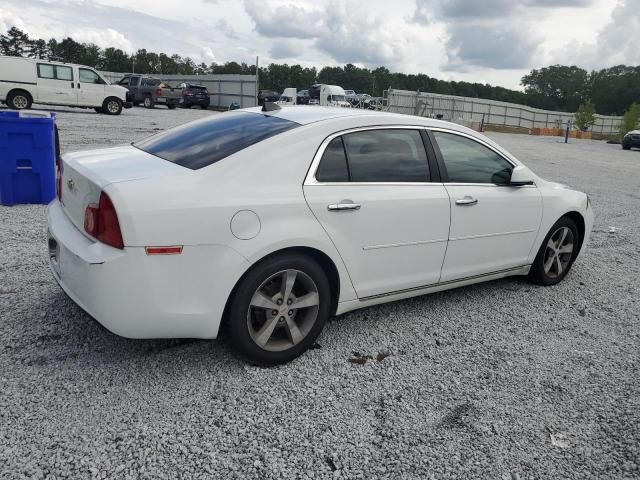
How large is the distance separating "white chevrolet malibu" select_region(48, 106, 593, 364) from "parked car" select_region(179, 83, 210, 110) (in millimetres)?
31087

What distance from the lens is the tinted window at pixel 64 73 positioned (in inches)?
799

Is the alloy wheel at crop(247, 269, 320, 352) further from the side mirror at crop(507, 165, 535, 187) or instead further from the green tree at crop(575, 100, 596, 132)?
the green tree at crop(575, 100, 596, 132)

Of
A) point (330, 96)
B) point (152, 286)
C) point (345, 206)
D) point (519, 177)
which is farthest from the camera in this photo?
point (330, 96)

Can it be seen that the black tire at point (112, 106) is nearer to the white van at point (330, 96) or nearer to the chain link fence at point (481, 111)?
the chain link fence at point (481, 111)

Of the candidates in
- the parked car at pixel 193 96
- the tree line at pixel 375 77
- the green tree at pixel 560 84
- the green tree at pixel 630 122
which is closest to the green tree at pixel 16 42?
the tree line at pixel 375 77

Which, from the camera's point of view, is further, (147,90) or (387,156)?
(147,90)

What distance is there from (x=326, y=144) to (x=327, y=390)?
149cm

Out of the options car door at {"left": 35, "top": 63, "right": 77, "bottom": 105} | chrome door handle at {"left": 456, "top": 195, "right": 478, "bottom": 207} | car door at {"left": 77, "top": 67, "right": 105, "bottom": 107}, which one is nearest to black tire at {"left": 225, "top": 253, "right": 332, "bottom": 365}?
chrome door handle at {"left": 456, "top": 195, "right": 478, "bottom": 207}

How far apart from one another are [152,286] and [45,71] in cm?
2106

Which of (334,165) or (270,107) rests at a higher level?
(270,107)

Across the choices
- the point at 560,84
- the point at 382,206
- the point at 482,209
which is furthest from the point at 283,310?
the point at 560,84

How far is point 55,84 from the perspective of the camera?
20250mm

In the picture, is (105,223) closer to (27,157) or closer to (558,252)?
(558,252)

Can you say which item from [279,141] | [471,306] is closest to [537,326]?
[471,306]
